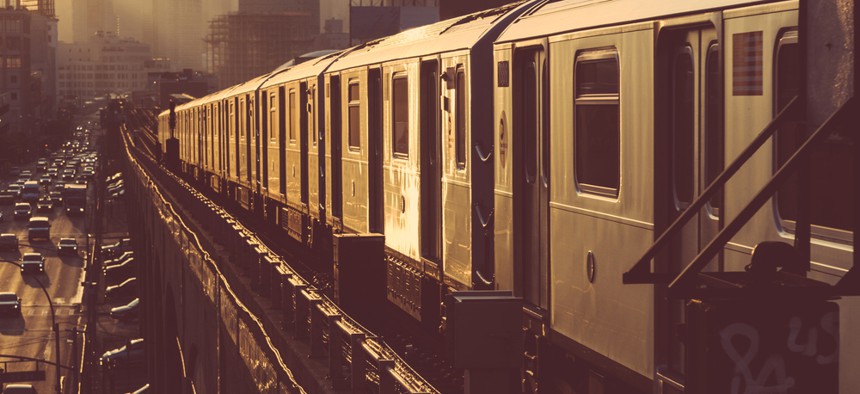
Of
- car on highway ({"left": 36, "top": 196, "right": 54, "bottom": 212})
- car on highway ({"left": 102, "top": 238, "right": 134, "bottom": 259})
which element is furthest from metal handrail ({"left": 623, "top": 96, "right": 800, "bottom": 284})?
car on highway ({"left": 36, "top": 196, "right": 54, "bottom": 212})

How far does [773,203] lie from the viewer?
708 centimetres

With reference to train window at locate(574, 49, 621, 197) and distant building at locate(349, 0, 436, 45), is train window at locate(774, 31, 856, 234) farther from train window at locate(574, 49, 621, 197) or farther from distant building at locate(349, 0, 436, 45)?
distant building at locate(349, 0, 436, 45)

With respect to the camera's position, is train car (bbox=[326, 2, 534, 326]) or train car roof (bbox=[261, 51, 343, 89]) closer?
train car (bbox=[326, 2, 534, 326])

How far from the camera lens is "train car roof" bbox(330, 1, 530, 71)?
13375mm

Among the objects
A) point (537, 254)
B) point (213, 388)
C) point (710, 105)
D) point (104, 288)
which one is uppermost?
point (710, 105)

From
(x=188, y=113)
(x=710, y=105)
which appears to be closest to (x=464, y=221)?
(x=710, y=105)

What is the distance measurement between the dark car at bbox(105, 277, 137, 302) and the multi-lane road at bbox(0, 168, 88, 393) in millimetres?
1674

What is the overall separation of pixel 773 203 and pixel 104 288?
275 ft

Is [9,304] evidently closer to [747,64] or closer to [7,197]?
[747,64]

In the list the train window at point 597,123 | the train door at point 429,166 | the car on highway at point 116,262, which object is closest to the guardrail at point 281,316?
the train door at point 429,166

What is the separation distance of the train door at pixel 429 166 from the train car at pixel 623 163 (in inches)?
94.1

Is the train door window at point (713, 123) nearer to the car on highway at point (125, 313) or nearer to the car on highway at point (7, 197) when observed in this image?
the car on highway at point (125, 313)

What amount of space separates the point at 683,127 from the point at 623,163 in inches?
35.4

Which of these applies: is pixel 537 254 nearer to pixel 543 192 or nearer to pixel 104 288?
pixel 543 192
